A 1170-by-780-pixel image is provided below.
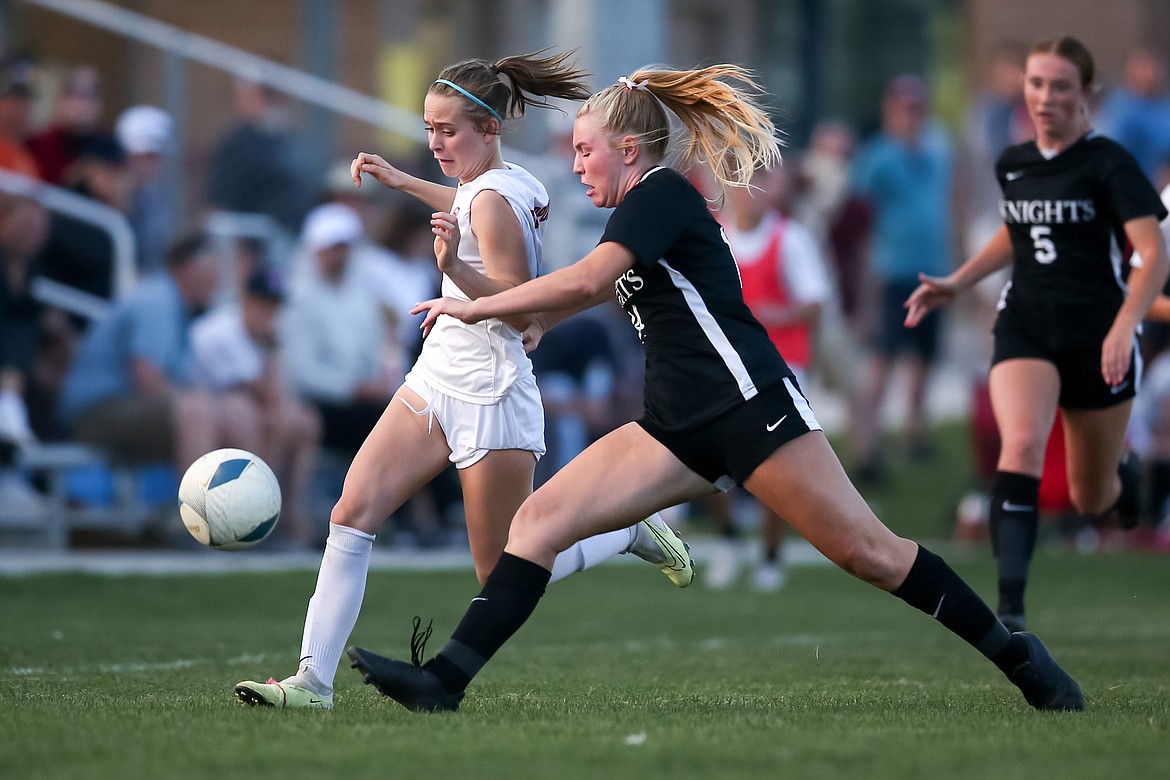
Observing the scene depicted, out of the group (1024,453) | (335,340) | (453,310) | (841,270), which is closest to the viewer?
(453,310)

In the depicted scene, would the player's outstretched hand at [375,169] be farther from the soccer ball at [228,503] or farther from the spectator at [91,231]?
the spectator at [91,231]

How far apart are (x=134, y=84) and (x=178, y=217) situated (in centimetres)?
412

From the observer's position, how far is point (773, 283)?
1162 centimetres

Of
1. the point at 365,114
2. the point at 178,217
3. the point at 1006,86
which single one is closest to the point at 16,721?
the point at 178,217

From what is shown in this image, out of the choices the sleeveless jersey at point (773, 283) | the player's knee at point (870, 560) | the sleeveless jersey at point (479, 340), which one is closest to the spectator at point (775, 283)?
the sleeveless jersey at point (773, 283)

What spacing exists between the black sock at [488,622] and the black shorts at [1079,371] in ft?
9.44

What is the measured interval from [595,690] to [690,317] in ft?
5.11

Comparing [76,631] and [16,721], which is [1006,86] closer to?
[76,631]

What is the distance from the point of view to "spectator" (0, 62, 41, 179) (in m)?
12.5

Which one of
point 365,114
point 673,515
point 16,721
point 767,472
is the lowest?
point 673,515

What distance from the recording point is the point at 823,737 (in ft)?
16.1

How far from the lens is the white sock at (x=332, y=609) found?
5.54 meters

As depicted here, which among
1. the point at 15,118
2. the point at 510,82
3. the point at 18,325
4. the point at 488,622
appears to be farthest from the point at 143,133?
the point at 488,622

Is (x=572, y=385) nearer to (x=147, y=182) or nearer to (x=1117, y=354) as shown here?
(x=147, y=182)
